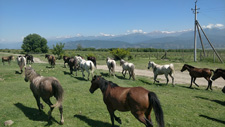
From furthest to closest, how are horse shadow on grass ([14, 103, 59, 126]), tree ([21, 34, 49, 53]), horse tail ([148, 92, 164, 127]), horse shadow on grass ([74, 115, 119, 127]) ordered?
1. tree ([21, 34, 49, 53])
2. horse shadow on grass ([14, 103, 59, 126])
3. horse shadow on grass ([74, 115, 119, 127])
4. horse tail ([148, 92, 164, 127])

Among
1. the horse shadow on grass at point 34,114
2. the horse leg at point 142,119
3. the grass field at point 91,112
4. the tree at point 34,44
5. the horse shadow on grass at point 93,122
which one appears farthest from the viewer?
the tree at point 34,44

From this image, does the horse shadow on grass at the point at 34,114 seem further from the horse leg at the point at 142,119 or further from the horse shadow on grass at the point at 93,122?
the horse leg at the point at 142,119

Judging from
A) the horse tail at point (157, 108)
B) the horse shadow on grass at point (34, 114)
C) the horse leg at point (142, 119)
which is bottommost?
the horse shadow on grass at point (34, 114)

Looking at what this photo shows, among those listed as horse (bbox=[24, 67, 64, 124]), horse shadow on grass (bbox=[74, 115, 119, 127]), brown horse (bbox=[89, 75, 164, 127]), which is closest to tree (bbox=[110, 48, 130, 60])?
horse shadow on grass (bbox=[74, 115, 119, 127])

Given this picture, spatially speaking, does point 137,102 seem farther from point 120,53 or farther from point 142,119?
point 120,53

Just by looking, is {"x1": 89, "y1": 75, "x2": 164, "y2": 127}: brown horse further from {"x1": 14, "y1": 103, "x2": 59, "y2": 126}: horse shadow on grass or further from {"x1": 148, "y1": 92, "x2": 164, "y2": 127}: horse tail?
{"x1": 14, "y1": 103, "x2": 59, "y2": 126}: horse shadow on grass

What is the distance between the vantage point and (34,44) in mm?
70562

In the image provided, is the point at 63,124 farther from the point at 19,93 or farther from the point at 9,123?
the point at 19,93

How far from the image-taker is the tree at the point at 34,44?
67.9 meters

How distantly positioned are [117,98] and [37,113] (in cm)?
420

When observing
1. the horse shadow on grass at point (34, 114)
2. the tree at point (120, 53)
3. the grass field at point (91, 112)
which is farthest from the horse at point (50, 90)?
the tree at point (120, 53)

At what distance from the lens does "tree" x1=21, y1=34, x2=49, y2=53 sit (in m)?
67.9

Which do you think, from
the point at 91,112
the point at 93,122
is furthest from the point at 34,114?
the point at 93,122

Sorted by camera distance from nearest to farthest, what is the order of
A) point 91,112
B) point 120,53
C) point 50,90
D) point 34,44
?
point 50,90 → point 91,112 → point 120,53 → point 34,44
